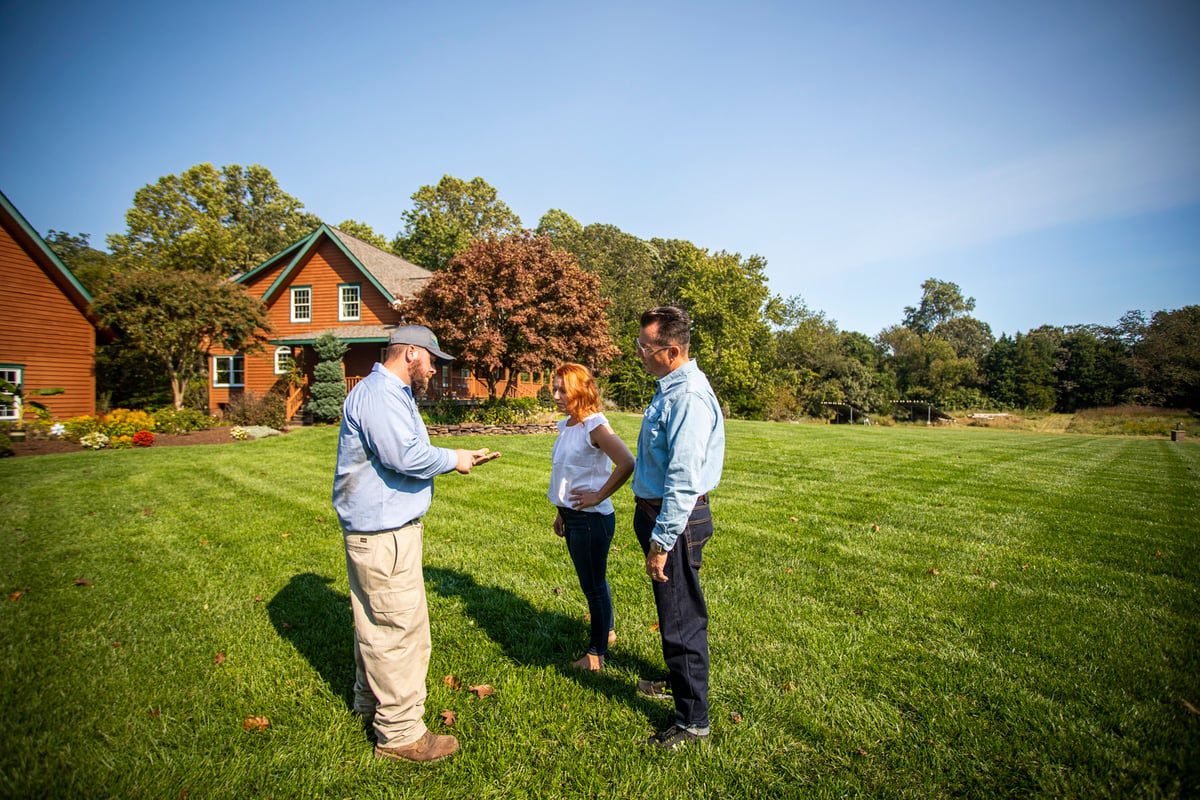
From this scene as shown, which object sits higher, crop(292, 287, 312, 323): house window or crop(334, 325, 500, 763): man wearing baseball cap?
crop(292, 287, 312, 323): house window

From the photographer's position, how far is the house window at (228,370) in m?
25.6

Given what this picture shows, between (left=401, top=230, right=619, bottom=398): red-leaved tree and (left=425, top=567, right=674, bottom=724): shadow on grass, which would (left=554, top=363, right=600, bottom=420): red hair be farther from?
(left=401, top=230, right=619, bottom=398): red-leaved tree

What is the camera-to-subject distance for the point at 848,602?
4805 mm

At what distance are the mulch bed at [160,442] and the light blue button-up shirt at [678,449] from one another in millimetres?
16446

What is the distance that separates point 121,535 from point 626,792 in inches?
278

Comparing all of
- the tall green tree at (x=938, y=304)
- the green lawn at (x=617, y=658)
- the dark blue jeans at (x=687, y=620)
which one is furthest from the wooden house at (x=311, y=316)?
the tall green tree at (x=938, y=304)

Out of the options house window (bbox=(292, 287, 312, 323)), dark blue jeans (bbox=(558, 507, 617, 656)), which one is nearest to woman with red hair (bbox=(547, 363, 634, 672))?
dark blue jeans (bbox=(558, 507, 617, 656))

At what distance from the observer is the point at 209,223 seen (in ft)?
109

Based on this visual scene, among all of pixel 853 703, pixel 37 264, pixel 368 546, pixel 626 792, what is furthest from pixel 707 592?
pixel 37 264

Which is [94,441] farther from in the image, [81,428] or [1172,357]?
[1172,357]

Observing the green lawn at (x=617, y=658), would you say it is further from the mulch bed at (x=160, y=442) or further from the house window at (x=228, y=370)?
the house window at (x=228, y=370)

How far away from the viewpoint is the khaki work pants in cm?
283

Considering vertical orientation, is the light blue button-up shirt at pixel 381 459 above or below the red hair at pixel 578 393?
below

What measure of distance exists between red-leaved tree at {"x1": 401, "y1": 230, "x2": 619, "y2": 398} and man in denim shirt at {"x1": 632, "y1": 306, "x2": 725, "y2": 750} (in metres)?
16.1
